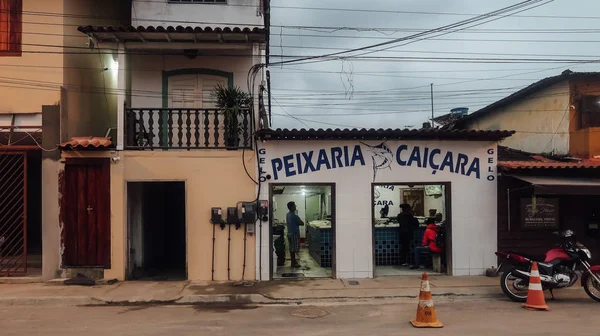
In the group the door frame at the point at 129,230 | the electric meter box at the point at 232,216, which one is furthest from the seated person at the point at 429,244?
the door frame at the point at 129,230

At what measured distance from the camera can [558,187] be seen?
10.1m

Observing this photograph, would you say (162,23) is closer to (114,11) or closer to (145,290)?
(114,11)

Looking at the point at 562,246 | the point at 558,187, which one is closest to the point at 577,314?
the point at 562,246

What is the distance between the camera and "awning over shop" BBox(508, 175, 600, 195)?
9.98 meters

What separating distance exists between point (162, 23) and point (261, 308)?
8536 millimetres

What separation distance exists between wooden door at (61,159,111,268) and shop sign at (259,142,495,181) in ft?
12.5

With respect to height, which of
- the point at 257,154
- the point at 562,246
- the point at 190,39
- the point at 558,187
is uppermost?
the point at 190,39

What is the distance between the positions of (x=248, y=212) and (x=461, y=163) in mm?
5177

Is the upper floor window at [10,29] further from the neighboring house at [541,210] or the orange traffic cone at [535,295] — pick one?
the orange traffic cone at [535,295]

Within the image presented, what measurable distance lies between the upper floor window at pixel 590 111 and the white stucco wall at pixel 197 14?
9994 mm

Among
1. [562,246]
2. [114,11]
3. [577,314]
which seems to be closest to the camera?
[577,314]

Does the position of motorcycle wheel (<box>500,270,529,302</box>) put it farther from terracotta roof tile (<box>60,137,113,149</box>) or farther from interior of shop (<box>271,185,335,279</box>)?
terracotta roof tile (<box>60,137,113,149</box>)

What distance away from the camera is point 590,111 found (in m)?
14.3

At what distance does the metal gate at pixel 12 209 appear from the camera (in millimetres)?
11000
